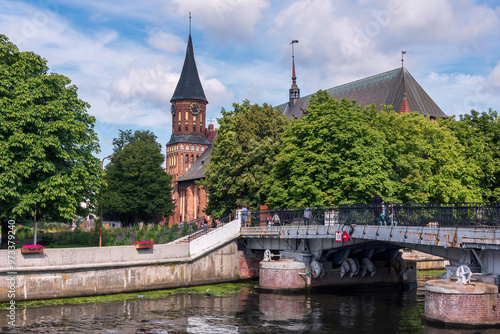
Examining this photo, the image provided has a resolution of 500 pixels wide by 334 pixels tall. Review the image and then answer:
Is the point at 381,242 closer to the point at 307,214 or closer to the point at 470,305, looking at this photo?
the point at 307,214

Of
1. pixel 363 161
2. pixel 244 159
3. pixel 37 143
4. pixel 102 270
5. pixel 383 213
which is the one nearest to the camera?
pixel 383 213

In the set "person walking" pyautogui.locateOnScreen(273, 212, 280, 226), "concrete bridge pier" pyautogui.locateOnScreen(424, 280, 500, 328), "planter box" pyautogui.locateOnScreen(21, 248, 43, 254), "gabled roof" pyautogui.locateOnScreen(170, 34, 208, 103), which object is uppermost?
"gabled roof" pyautogui.locateOnScreen(170, 34, 208, 103)

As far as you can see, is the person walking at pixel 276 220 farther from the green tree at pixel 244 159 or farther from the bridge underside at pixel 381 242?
the green tree at pixel 244 159

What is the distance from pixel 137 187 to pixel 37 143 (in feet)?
116

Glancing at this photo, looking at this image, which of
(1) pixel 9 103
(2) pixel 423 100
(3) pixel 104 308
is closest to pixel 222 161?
(1) pixel 9 103

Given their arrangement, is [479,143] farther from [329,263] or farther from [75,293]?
[75,293]

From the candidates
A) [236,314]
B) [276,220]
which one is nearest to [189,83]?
[276,220]

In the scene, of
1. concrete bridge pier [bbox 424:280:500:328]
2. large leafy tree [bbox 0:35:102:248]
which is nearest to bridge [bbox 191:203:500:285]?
concrete bridge pier [bbox 424:280:500:328]

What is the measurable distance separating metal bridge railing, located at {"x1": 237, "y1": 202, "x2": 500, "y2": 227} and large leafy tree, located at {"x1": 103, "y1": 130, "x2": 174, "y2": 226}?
30832mm

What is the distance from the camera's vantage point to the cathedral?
63844 mm

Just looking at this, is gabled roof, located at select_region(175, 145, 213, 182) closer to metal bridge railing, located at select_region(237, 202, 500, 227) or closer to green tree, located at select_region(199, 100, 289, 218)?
green tree, located at select_region(199, 100, 289, 218)

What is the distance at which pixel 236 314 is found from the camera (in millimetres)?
24594

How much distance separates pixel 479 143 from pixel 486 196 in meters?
4.49

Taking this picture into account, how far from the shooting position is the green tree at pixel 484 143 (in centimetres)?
4566
